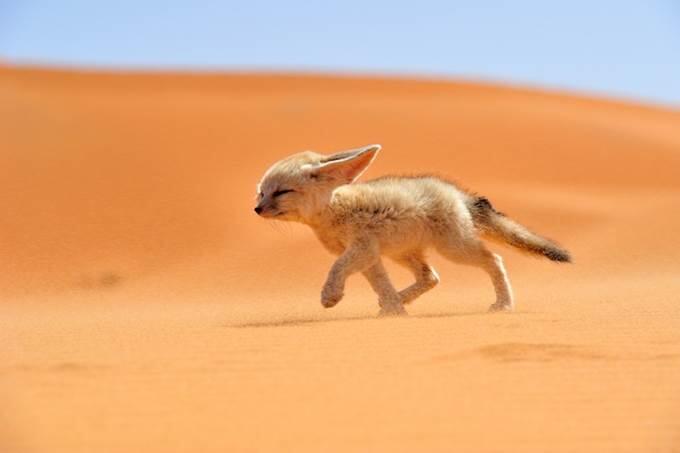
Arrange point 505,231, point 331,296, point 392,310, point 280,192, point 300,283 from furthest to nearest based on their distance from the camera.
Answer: point 300,283 < point 505,231 < point 280,192 < point 392,310 < point 331,296

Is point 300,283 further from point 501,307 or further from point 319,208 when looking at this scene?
point 319,208

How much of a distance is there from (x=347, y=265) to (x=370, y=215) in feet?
1.80

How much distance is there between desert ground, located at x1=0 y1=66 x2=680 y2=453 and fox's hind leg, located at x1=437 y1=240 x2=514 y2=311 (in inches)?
19.2

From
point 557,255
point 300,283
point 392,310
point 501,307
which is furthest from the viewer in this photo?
point 300,283

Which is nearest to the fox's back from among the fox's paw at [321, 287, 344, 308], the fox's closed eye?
the fox's closed eye

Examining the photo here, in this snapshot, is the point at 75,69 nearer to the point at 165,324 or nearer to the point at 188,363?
the point at 165,324

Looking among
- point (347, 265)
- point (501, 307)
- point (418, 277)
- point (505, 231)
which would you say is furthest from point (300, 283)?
point (347, 265)

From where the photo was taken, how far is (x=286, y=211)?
724cm

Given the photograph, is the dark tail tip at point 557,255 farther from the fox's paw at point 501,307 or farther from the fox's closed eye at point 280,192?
the fox's closed eye at point 280,192

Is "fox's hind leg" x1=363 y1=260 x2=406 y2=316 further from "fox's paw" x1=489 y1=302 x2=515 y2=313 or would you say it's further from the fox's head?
"fox's paw" x1=489 y1=302 x2=515 y2=313

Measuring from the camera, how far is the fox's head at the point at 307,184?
719 centimetres

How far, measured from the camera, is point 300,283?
13.1m

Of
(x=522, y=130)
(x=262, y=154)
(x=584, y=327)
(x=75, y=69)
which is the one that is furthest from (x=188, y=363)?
(x=75, y=69)

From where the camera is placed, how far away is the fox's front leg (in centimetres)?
678
